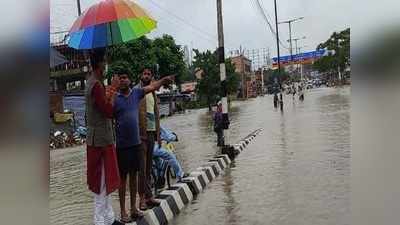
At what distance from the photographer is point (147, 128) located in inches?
243

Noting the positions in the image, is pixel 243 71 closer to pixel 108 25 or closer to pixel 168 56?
pixel 168 56

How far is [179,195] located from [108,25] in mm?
2681

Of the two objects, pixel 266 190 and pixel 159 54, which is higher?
pixel 159 54

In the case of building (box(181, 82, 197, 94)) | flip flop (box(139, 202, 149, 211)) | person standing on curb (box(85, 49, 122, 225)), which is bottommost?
flip flop (box(139, 202, 149, 211))

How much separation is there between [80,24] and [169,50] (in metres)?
26.8

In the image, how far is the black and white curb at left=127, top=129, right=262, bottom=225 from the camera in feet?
18.9

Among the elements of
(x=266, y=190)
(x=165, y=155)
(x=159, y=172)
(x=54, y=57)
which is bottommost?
(x=266, y=190)

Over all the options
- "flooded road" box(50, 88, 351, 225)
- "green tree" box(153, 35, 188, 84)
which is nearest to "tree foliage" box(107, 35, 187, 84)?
"green tree" box(153, 35, 188, 84)

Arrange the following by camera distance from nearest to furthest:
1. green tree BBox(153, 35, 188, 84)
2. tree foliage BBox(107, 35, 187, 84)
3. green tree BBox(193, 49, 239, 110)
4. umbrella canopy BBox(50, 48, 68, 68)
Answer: umbrella canopy BBox(50, 48, 68, 68)
tree foliage BBox(107, 35, 187, 84)
green tree BBox(153, 35, 188, 84)
green tree BBox(193, 49, 239, 110)

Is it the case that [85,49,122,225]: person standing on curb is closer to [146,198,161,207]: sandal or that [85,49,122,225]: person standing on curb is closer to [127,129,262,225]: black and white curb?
[127,129,262,225]: black and white curb

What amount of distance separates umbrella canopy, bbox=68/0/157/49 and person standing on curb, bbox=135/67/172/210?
35.3 inches

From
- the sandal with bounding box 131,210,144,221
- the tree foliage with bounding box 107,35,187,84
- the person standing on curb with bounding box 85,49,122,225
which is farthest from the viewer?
the tree foliage with bounding box 107,35,187,84

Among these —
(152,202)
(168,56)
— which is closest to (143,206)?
(152,202)
